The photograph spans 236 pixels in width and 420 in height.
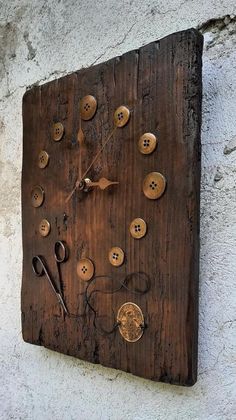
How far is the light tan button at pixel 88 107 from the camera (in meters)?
0.74

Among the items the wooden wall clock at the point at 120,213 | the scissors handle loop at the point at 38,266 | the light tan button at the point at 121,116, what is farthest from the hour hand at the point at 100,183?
the scissors handle loop at the point at 38,266

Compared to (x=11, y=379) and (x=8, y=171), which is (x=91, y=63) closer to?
(x=8, y=171)

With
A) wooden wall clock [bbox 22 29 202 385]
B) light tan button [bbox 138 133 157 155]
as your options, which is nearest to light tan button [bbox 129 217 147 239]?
wooden wall clock [bbox 22 29 202 385]

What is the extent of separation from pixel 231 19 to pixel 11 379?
3.07 ft

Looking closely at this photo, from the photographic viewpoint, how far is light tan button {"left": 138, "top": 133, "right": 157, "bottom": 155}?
647 millimetres

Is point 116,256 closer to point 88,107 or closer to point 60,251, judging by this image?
point 60,251

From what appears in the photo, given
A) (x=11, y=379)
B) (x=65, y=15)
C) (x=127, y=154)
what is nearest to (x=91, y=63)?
(x=65, y=15)

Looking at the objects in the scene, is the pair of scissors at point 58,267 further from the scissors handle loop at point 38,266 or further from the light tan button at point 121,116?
the light tan button at point 121,116

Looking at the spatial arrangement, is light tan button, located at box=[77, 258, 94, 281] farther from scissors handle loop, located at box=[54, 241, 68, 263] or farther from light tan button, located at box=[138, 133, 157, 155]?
light tan button, located at box=[138, 133, 157, 155]

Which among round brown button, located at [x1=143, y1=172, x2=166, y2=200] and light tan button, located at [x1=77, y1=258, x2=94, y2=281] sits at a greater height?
round brown button, located at [x1=143, y1=172, x2=166, y2=200]

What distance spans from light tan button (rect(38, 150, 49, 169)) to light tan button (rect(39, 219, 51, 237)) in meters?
0.12

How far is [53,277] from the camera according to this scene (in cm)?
81

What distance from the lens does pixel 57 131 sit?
812 mm

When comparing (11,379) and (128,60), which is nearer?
(128,60)
